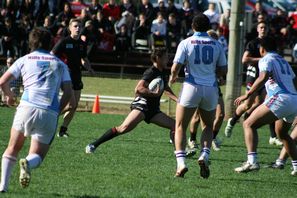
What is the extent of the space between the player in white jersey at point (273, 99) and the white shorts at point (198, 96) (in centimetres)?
52

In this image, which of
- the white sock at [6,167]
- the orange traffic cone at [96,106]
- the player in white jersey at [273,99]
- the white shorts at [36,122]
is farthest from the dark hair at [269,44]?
the orange traffic cone at [96,106]

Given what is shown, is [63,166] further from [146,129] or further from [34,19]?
[34,19]

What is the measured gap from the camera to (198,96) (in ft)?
34.4

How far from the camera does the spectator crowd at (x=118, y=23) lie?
25.2m

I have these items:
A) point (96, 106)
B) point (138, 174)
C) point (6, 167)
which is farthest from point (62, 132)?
point (6, 167)

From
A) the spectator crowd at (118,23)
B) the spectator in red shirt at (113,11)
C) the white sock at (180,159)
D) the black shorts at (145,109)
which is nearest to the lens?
the white sock at (180,159)

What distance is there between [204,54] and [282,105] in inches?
49.5

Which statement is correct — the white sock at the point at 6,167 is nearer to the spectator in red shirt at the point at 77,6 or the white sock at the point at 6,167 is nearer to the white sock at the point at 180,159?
the white sock at the point at 180,159

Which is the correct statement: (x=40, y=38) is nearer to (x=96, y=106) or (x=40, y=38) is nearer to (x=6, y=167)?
(x=6, y=167)

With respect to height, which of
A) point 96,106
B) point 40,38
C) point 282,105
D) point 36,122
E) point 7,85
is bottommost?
point 96,106

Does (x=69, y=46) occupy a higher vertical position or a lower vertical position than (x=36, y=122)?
lower

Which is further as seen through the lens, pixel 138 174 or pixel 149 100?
pixel 149 100

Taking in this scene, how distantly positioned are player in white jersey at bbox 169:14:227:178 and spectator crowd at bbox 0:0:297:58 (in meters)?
14.0

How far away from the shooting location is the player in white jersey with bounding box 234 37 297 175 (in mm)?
10891
